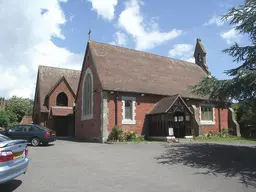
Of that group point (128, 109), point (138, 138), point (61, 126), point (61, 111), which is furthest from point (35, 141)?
point (61, 126)

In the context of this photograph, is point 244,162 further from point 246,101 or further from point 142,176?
point 142,176

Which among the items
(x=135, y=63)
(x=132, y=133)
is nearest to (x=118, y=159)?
(x=132, y=133)

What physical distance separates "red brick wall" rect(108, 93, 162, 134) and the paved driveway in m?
9.73

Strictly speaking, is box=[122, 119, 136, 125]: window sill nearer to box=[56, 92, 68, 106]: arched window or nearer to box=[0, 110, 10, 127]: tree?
box=[56, 92, 68, 106]: arched window

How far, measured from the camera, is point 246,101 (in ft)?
38.5

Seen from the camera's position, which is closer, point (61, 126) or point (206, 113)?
point (206, 113)

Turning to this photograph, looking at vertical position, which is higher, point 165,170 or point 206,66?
point 206,66

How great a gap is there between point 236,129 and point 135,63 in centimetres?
1337

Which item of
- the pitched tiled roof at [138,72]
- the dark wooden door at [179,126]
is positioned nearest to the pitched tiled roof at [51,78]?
the pitched tiled roof at [138,72]

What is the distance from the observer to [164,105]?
75.8ft

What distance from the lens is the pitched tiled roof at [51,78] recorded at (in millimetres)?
35875

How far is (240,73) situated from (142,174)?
5.91 meters

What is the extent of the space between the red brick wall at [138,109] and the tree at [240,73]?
36.6 ft

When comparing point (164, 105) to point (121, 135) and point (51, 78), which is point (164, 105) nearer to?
point (121, 135)
